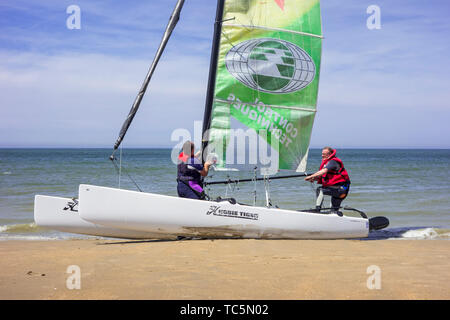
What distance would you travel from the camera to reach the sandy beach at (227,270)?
11.9ft

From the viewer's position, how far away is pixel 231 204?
5.98 m

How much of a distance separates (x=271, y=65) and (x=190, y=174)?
2092 millimetres

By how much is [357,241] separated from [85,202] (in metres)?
3.70

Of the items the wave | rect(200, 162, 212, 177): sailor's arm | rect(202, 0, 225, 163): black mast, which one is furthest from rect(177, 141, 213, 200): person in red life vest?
the wave

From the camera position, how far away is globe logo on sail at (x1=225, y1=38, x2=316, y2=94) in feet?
22.1

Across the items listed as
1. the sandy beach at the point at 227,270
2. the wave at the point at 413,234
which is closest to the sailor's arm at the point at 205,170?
the sandy beach at the point at 227,270

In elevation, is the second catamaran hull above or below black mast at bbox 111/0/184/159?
below

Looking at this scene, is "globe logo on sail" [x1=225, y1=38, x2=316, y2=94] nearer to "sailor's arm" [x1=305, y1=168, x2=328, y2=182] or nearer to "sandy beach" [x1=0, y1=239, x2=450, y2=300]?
"sailor's arm" [x1=305, y1=168, x2=328, y2=182]

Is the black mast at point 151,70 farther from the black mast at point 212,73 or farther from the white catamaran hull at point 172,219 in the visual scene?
the white catamaran hull at point 172,219

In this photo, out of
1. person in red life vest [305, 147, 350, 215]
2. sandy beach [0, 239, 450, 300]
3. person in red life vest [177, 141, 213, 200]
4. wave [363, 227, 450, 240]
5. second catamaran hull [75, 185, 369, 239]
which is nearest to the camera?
sandy beach [0, 239, 450, 300]

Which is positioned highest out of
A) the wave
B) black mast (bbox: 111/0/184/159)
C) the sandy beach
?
black mast (bbox: 111/0/184/159)

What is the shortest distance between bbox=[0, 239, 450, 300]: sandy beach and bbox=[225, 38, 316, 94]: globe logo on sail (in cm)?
237
